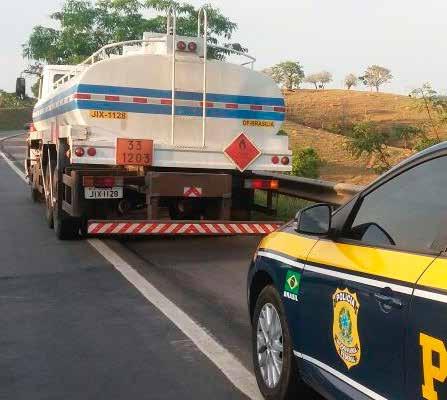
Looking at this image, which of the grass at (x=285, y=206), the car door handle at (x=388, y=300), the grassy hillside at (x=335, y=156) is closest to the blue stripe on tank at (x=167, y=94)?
the grass at (x=285, y=206)

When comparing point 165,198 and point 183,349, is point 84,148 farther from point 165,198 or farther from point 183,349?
point 183,349

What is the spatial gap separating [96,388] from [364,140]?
531 inches

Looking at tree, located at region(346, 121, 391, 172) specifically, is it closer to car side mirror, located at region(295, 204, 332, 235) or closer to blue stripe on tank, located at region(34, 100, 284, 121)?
blue stripe on tank, located at region(34, 100, 284, 121)

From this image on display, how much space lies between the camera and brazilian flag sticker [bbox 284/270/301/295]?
3818 mm

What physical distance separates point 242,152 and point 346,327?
6767mm

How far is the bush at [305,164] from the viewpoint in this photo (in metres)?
23.7

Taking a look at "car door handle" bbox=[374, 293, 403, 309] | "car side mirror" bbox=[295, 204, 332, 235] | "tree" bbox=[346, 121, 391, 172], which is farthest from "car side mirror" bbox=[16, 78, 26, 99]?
"car door handle" bbox=[374, 293, 403, 309]

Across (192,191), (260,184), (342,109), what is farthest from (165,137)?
(342,109)

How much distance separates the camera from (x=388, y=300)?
2922 millimetres

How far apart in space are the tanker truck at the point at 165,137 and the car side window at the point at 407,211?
5866 millimetres

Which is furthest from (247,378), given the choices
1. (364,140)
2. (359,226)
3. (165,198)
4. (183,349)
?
(364,140)

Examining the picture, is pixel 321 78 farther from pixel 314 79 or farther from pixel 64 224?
pixel 64 224

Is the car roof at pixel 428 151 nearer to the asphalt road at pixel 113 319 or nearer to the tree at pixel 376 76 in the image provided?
the asphalt road at pixel 113 319

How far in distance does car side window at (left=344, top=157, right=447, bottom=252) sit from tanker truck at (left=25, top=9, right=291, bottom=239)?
19.2 ft
